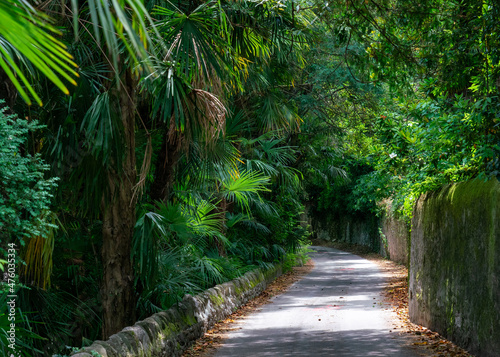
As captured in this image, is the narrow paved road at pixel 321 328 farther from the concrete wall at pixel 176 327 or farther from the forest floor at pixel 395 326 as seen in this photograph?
the concrete wall at pixel 176 327

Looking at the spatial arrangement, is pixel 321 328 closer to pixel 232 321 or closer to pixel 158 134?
pixel 232 321

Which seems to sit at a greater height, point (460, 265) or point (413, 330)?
point (460, 265)

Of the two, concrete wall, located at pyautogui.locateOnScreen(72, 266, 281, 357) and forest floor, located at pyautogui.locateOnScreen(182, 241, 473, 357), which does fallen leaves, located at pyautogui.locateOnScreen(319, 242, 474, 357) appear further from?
concrete wall, located at pyautogui.locateOnScreen(72, 266, 281, 357)

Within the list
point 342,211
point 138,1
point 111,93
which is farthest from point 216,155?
point 342,211

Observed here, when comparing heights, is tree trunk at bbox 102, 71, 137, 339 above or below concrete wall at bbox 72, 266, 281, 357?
above

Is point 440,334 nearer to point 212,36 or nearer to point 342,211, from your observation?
point 212,36

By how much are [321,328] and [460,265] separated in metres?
3.03

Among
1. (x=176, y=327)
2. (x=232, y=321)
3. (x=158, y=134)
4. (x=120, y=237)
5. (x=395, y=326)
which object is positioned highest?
(x=158, y=134)

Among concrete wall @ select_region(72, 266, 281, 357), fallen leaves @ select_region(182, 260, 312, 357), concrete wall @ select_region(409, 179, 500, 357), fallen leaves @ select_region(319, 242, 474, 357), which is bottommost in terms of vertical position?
fallen leaves @ select_region(182, 260, 312, 357)

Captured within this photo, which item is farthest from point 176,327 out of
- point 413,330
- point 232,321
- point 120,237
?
point 413,330

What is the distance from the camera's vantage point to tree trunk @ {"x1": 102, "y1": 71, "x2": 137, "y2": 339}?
711 centimetres

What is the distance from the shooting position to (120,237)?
724 centimetres

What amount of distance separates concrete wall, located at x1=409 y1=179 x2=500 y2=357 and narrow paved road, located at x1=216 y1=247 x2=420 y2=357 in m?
0.75

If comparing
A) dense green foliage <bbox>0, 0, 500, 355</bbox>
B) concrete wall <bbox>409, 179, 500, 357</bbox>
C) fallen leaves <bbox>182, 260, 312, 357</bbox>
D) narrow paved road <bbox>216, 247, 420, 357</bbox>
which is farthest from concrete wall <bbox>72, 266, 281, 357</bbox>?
concrete wall <bbox>409, 179, 500, 357</bbox>
